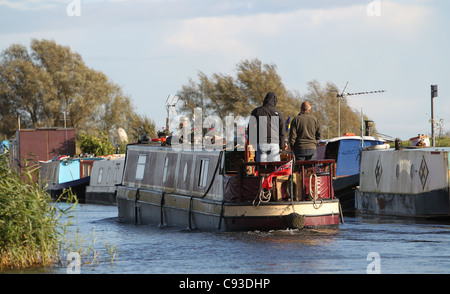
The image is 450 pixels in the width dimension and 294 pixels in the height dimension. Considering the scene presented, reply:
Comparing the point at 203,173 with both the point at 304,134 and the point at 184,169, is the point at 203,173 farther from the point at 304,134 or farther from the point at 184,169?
the point at 304,134

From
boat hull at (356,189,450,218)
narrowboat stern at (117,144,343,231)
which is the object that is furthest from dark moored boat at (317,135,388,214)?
narrowboat stern at (117,144,343,231)

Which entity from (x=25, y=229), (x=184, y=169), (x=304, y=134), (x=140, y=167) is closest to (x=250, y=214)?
(x=304, y=134)

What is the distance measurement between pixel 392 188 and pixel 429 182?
197 centimetres

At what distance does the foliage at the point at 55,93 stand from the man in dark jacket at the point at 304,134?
4723 centimetres

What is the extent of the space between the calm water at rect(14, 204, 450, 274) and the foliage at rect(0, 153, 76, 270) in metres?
0.39

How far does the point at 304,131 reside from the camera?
17.9 meters

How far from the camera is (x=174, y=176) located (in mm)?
22172

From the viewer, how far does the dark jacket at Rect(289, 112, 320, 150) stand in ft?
58.6

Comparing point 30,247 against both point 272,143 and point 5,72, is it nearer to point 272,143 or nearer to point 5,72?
point 272,143

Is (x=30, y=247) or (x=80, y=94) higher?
(x=80, y=94)

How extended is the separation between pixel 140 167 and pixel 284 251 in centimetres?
1052

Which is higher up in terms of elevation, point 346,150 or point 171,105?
point 171,105

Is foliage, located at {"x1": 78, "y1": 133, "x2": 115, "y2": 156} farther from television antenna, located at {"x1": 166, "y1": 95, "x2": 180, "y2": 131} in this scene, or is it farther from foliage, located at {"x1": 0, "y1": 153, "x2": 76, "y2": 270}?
foliage, located at {"x1": 0, "y1": 153, "x2": 76, "y2": 270}

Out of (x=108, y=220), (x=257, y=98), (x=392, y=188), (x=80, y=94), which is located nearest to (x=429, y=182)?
(x=392, y=188)
